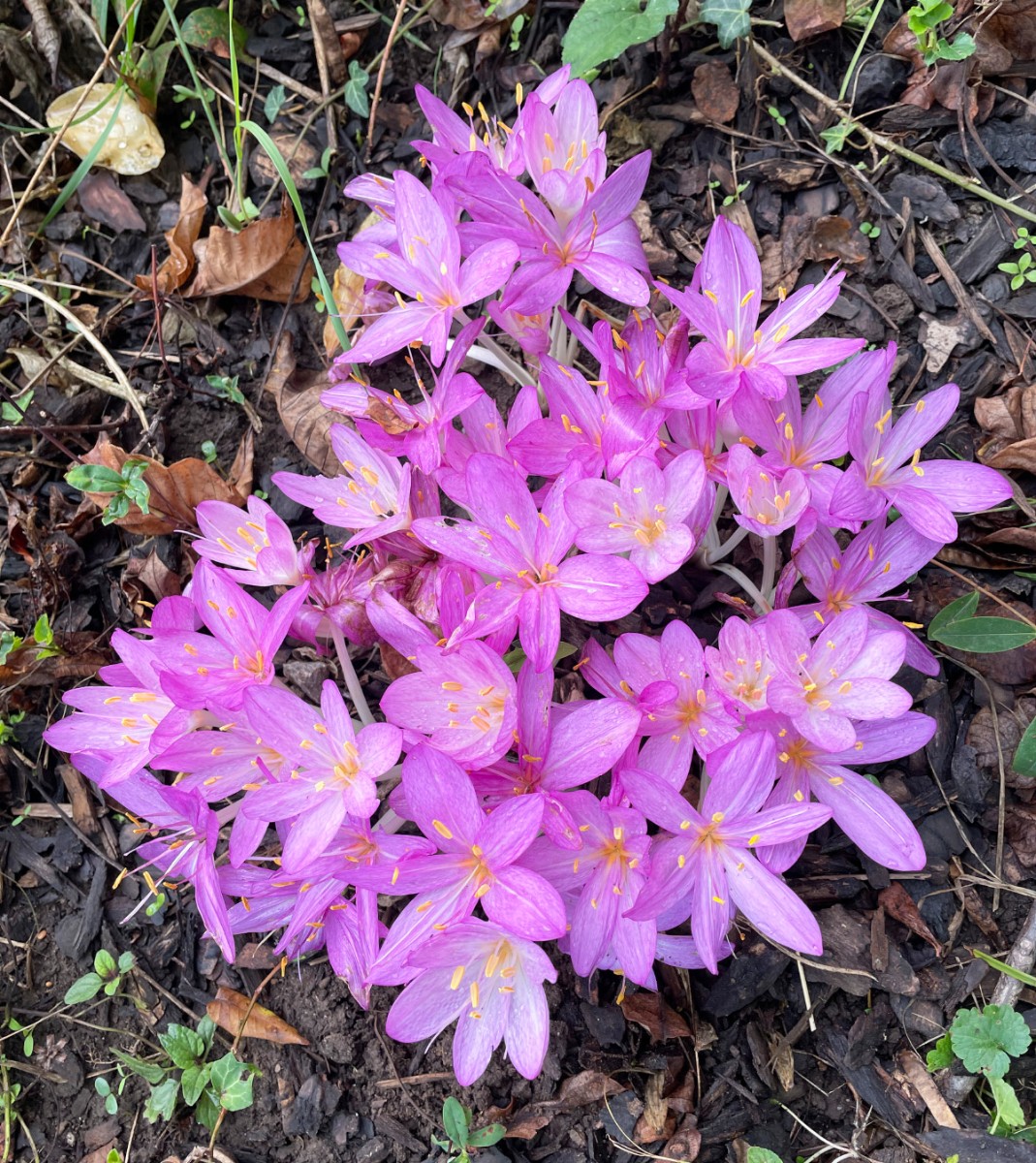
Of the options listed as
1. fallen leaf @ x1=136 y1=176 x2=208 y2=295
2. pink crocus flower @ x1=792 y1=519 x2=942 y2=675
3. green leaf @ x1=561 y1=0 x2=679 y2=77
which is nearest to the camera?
pink crocus flower @ x1=792 y1=519 x2=942 y2=675

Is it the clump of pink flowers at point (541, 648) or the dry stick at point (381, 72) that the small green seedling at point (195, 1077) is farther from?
the dry stick at point (381, 72)

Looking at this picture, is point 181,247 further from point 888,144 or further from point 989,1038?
point 989,1038

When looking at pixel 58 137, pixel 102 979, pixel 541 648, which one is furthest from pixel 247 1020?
pixel 58 137

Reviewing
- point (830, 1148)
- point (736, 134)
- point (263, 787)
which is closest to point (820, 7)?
point (736, 134)

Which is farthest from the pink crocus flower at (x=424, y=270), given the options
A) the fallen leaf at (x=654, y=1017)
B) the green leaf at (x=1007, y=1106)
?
the green leaf at (x=1007, y=1106)

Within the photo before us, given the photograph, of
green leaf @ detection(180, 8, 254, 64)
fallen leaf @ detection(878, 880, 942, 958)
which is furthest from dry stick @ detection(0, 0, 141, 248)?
fallen leaf @ detection(878, 880, 942, 958)

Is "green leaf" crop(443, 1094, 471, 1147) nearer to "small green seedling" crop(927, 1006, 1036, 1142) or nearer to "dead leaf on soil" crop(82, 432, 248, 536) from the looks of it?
"small green seedling" crop(927, 1006, 1036, 1142)

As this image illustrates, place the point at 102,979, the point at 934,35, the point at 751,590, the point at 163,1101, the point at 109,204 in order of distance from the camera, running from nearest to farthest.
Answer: the point at 751,590, the point at 163,1101, the point at 102,979, the point at 934,35, the point at 109,204
